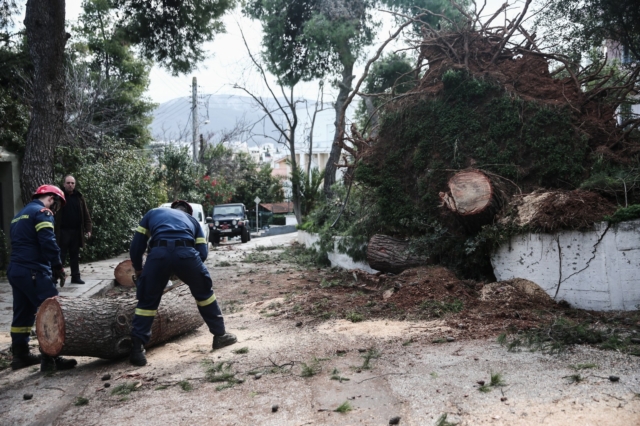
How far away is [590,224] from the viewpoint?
6895mm

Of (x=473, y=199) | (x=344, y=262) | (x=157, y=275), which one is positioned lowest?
(x=344, y=262)

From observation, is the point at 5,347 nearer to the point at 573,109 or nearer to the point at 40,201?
the point at 40,201

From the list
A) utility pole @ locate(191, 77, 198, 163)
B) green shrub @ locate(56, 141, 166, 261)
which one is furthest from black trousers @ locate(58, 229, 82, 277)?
utility pole @ locate(191, 77, 198, 163)

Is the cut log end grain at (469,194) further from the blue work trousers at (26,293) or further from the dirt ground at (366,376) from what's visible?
the blue work trousers at (26,293)

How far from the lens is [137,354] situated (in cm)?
573

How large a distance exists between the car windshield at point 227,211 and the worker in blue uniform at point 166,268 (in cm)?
2247

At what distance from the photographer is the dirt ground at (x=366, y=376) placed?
13.5 feet

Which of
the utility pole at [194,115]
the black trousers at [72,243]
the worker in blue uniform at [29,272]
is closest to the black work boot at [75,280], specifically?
the black trousers at [72,243]

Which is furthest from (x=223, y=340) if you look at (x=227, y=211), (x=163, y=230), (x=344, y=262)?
(x=227, y=211)

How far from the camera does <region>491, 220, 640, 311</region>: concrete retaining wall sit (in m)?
6.64

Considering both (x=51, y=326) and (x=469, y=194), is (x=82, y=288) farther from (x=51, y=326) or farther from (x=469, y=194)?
(x=469, y=194)

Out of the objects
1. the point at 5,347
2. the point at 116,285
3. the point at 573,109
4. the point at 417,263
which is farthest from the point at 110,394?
the point at 573,109

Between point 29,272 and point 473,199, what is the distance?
564cm

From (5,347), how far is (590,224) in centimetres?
700
